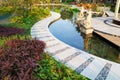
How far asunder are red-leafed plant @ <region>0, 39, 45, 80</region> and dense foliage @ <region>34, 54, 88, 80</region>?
0.41 m

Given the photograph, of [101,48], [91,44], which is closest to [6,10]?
[91,44]

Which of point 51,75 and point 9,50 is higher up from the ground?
point 9,50

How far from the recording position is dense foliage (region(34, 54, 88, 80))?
790 cm

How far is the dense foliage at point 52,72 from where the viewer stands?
7.90 metres

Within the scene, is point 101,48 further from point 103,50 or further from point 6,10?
point 6,10

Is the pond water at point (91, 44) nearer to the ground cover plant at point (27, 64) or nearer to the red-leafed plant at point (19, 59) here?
the ground cover plant at point (27, 64)

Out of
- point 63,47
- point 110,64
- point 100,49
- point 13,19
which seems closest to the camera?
point 110,64

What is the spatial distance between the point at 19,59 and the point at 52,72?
51.6 inches

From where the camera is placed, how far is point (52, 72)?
322 inches

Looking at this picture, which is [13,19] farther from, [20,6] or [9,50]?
[9,50]

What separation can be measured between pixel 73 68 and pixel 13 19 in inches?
520

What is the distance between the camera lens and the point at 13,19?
70.1ft

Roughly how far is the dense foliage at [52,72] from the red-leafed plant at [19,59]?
407 millimetres

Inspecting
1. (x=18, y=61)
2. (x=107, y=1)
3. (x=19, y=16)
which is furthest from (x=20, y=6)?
(x=107, y=1)
